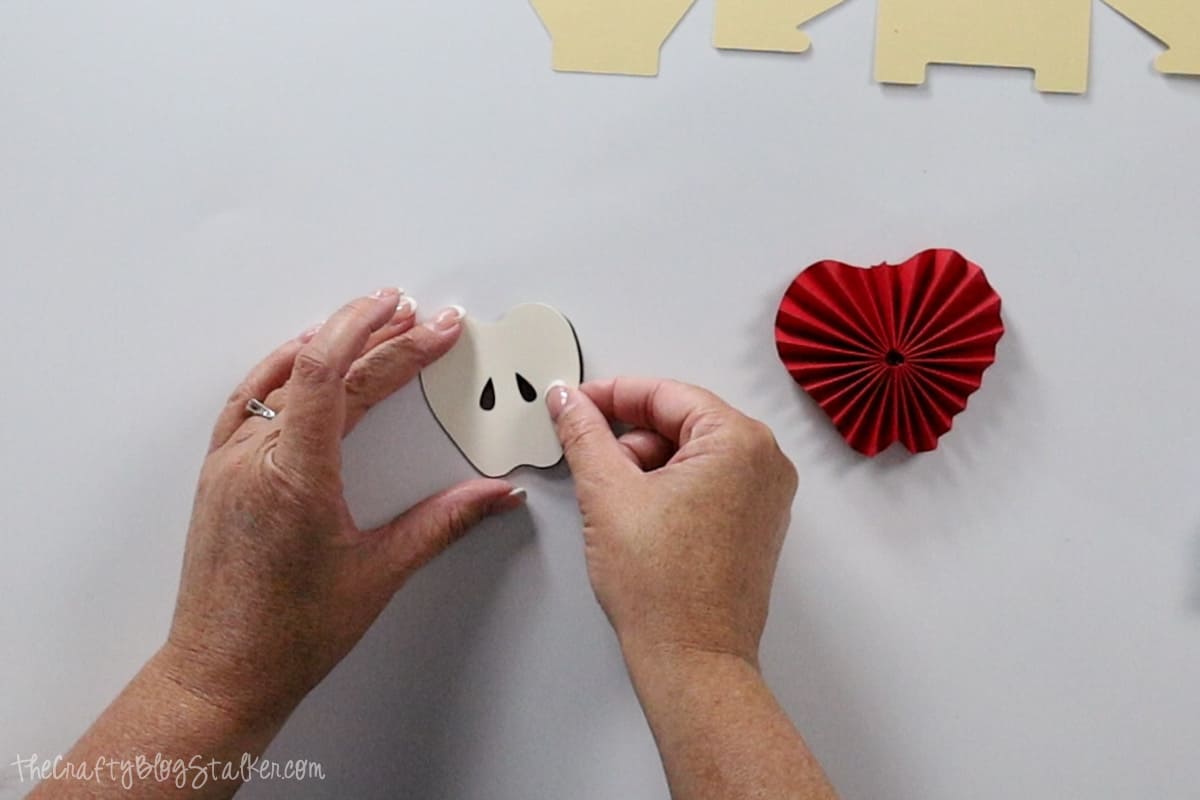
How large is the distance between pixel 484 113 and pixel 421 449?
0.82ft

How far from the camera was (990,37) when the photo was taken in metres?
0.69

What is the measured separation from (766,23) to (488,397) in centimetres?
33

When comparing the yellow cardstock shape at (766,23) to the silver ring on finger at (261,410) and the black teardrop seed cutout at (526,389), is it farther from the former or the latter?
the silver ring on finger at (261,410)

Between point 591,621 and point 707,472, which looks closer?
point 707,472

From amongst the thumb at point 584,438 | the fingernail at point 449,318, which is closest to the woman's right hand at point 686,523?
the thumb at point 584,438

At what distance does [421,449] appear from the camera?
0.72 m

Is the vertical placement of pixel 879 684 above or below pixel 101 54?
below

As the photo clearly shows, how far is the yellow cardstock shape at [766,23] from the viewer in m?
0.69

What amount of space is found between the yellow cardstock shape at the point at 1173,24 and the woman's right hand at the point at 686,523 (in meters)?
0.40

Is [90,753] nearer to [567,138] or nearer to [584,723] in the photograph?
[584,723]

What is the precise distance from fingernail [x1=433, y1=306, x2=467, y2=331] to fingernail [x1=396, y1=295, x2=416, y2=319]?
18 millimetres

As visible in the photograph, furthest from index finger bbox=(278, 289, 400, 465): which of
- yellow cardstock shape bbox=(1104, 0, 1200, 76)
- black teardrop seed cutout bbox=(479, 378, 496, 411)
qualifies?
yellow cardstock shape bbox=(1104, 0, 1200, 76)

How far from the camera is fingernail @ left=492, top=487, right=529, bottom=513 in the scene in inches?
28.0

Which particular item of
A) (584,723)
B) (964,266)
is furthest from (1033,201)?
(584,723)
